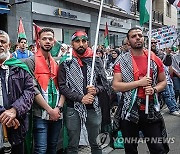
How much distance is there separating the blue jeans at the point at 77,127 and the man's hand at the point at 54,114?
0.61ft

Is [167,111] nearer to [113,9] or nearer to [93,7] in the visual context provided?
[93,7]

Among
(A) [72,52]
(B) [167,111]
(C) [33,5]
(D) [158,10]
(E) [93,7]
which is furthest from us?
(D) [158,10]

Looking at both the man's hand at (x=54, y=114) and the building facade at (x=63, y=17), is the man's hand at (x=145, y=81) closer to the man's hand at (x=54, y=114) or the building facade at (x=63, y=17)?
the man's hand at (x=54, y=114)

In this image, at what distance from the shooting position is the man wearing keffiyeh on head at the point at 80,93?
3.71 m

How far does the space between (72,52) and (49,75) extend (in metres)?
0.44

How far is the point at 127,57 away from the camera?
368 cm

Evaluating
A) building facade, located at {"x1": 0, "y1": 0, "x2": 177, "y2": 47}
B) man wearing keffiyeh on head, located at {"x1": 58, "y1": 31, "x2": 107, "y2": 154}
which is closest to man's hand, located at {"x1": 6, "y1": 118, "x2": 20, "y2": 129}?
man wearing keffiyeh on head, located at {"x1": 58, "y1": 31, "x2": 107, "y2": 154}

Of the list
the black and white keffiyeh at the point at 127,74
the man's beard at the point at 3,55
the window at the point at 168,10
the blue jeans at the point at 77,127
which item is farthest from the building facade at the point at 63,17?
the window at the point at 168,10

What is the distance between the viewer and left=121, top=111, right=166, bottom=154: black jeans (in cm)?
351

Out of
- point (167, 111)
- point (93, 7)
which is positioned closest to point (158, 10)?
point (93, 7)

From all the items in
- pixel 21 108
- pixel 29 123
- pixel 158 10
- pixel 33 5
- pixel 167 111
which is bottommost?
pixel 167 111

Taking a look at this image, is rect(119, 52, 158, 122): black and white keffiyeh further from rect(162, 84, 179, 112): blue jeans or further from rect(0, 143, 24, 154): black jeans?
rect(162, 84, 179, 112): blue jeans

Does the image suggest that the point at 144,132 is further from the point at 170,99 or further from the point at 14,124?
the point at 170,99

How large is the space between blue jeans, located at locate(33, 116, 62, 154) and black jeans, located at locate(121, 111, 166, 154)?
81cm
